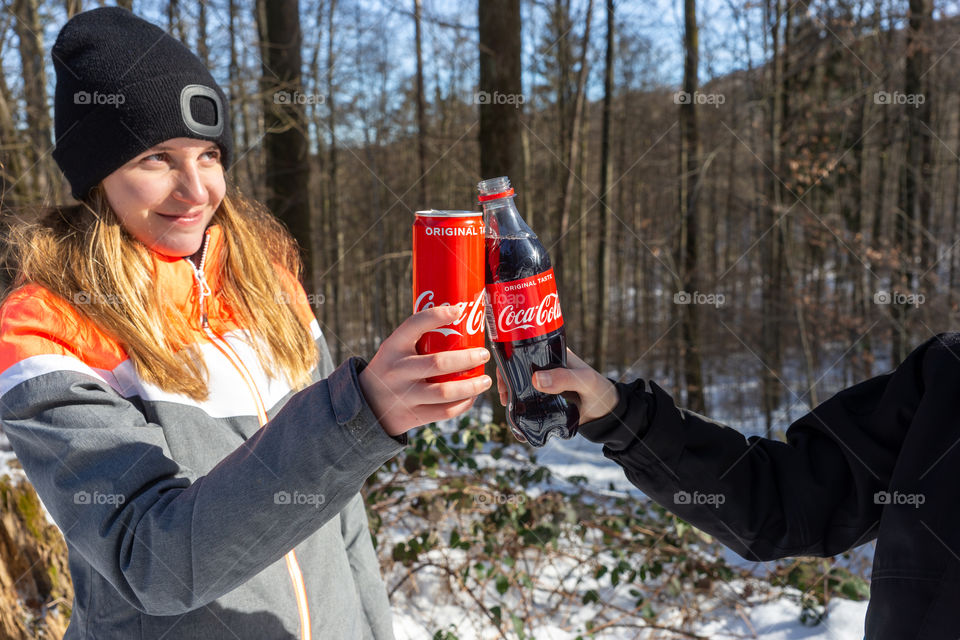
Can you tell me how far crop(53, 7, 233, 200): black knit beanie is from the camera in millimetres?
1538

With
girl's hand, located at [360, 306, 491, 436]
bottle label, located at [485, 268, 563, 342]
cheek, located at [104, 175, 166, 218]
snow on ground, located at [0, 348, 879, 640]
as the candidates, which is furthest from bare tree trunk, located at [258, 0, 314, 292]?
girl's hand, located at [360, 306, 491, 436]

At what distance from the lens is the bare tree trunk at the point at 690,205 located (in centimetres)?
884

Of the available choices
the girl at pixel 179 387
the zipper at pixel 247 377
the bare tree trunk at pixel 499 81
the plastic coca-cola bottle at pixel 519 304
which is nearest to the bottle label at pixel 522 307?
the plastic coca-cola bottle at pixel 519 304

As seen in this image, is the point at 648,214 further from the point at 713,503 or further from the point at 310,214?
the point at 713,503

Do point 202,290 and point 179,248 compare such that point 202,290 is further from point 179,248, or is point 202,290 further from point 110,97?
point 110,97

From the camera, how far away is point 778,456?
1.70 meters

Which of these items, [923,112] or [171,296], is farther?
[923,112]

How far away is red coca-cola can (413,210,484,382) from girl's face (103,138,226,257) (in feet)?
2.38

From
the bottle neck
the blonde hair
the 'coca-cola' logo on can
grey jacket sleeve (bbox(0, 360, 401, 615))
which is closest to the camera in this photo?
grey jacket sleeve (bbox(0, 360, 401, 615))

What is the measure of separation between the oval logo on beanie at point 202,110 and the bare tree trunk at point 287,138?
4.00m

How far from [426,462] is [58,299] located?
3.07m

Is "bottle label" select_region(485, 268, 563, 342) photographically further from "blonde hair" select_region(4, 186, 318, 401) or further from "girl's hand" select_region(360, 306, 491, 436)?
"blonde hair" select_region(4, 186, 318, 401)

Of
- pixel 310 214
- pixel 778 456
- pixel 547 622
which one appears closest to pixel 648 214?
pixel 310 214

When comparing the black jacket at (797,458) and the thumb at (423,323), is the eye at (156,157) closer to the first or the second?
the thumb at (423,323)
